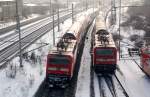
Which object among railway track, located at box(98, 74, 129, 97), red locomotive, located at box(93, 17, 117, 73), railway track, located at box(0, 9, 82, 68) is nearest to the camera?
railway track, located at box(98, 74, 129, 97)

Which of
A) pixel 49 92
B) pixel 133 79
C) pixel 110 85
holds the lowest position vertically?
pixel 49 92

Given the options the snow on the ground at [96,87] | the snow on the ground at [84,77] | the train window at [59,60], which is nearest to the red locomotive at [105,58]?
the snow on the ground at [96,87]

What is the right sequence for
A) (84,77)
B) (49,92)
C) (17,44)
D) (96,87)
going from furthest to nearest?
(17,44)
(84,77)
(96,87)
(49,92)

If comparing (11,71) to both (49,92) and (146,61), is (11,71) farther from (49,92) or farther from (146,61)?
(146,61)

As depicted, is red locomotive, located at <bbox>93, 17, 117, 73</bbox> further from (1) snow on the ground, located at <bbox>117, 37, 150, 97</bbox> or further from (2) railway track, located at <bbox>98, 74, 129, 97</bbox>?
(1) snow on the ground, located at <bbox>117, 37, 150, 97</bbox>

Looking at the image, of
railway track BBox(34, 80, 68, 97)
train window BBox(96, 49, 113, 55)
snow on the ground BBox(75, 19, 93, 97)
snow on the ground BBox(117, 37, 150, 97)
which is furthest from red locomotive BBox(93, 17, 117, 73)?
railway track BBox(34, 80, 68, 97)

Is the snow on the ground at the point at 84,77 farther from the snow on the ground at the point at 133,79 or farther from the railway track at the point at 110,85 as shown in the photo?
the snow on the ground at the point at 133,79

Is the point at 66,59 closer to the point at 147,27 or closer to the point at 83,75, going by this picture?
the point at 83,75

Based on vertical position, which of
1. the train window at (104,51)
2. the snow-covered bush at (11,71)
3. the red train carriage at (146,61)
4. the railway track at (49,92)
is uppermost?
the train window at (104,51)

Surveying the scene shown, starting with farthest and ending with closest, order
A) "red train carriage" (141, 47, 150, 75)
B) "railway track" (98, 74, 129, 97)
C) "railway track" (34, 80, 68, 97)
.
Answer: "red train carriage" (141, 47, 150, 75) < "railway track" (98, 74, 129, 97) < "railway track" (34, 80, 68, 97)

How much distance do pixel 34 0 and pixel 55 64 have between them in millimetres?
142957

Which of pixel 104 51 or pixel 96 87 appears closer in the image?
pixel 96 87

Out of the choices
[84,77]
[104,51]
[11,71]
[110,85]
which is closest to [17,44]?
[11,71]

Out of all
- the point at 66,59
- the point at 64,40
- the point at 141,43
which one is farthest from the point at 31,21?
the point at 66,59
